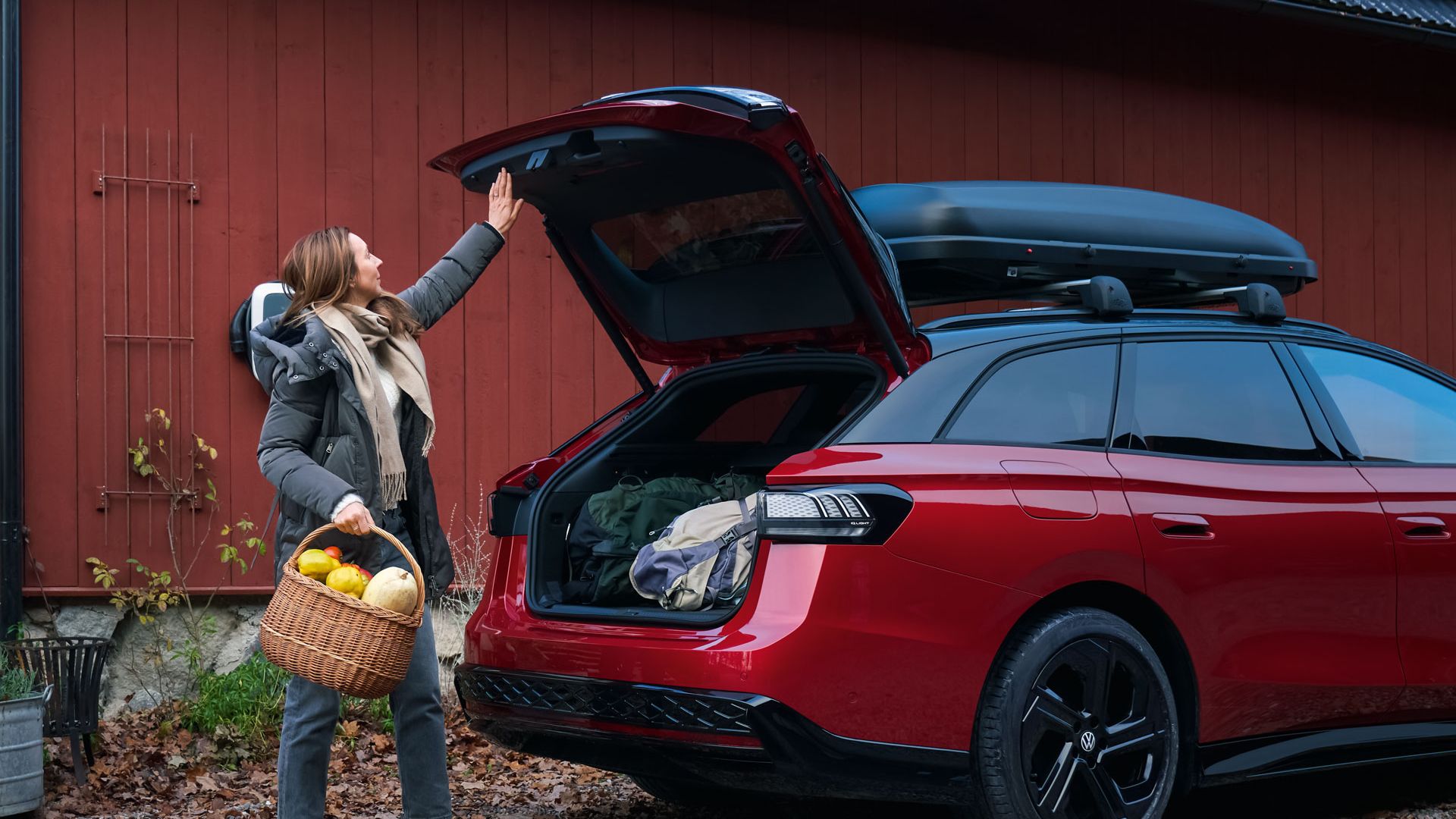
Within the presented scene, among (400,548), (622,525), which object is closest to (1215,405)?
(622,525)

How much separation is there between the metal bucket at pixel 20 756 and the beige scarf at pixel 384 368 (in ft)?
6.63

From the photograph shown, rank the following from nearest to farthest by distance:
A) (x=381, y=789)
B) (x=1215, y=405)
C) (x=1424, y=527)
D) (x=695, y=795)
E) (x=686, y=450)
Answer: (x=1215, y=405) < (x=1424, y=527) < (x=686, y=450) < (x=695, y=795) < (x=381, y=789)

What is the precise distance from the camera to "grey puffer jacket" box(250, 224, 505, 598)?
4172mm

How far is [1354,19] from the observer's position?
9.43 metres

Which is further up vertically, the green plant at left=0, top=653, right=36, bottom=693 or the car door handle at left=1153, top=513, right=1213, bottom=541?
the car door handle at left=1153, top=513, right=1213, bottom=541

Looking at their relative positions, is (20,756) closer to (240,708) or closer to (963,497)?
(240,708)

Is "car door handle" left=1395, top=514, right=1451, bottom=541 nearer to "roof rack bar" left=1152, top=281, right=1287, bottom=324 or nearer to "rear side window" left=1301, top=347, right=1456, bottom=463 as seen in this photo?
"rear side window" left=1301, top=347, right=1456, bottom=463

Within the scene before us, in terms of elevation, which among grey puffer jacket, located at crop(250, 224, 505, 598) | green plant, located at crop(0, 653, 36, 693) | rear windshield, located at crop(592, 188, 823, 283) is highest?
rear windshield, located at crop(592, 188, 823, 283)

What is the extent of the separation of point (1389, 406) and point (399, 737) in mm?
3340

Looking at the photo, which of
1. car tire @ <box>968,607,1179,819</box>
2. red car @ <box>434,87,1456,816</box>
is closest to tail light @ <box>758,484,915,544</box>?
red car @ <box>434,87,1456,816</box>

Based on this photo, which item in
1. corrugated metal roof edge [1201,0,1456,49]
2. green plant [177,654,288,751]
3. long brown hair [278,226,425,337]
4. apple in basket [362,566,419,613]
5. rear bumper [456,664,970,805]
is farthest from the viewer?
corrugated metal roof edge [1201,0,1456,49]

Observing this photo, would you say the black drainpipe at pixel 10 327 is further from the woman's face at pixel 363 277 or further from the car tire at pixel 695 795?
the car tire at pixel 695 795

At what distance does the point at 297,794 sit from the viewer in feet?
→ 13.9

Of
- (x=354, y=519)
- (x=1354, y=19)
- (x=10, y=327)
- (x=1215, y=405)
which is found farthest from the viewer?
(x=1354, y=19)
